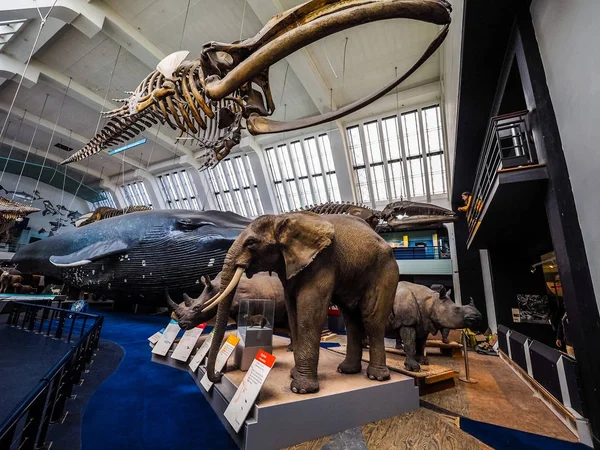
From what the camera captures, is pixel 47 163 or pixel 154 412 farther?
pixel 47 163

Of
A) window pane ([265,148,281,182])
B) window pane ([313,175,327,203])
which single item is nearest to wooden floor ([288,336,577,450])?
window pane ([313,175,327,203])

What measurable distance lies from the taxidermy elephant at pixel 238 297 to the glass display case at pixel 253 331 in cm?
41

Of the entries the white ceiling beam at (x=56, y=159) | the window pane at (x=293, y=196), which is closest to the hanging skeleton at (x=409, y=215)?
the window pane at (x=293, y=196)

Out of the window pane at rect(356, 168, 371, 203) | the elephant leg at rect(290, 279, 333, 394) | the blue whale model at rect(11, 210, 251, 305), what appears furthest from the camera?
the window pane at rect(356, 168, 371, 203)

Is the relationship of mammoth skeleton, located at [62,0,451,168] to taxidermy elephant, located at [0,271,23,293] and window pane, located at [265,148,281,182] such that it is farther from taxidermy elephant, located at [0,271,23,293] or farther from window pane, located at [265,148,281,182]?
window pane, located at [265,148,281,182]

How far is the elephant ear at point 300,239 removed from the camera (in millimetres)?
1751

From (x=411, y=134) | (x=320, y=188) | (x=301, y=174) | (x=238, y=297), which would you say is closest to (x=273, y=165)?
(x=301, y=174)

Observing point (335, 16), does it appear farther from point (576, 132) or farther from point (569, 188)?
point (569, 188)

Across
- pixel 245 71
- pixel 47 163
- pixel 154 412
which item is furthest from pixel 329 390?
pixel 47 163

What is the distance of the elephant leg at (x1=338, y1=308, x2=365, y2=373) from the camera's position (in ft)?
6.98

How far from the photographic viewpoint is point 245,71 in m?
1.68

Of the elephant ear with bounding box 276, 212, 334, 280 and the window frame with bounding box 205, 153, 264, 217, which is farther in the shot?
the window frame with bounding box 205, 153, 264, 217

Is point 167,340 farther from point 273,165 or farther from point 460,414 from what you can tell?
point 273,165

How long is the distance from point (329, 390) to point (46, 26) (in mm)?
12485
